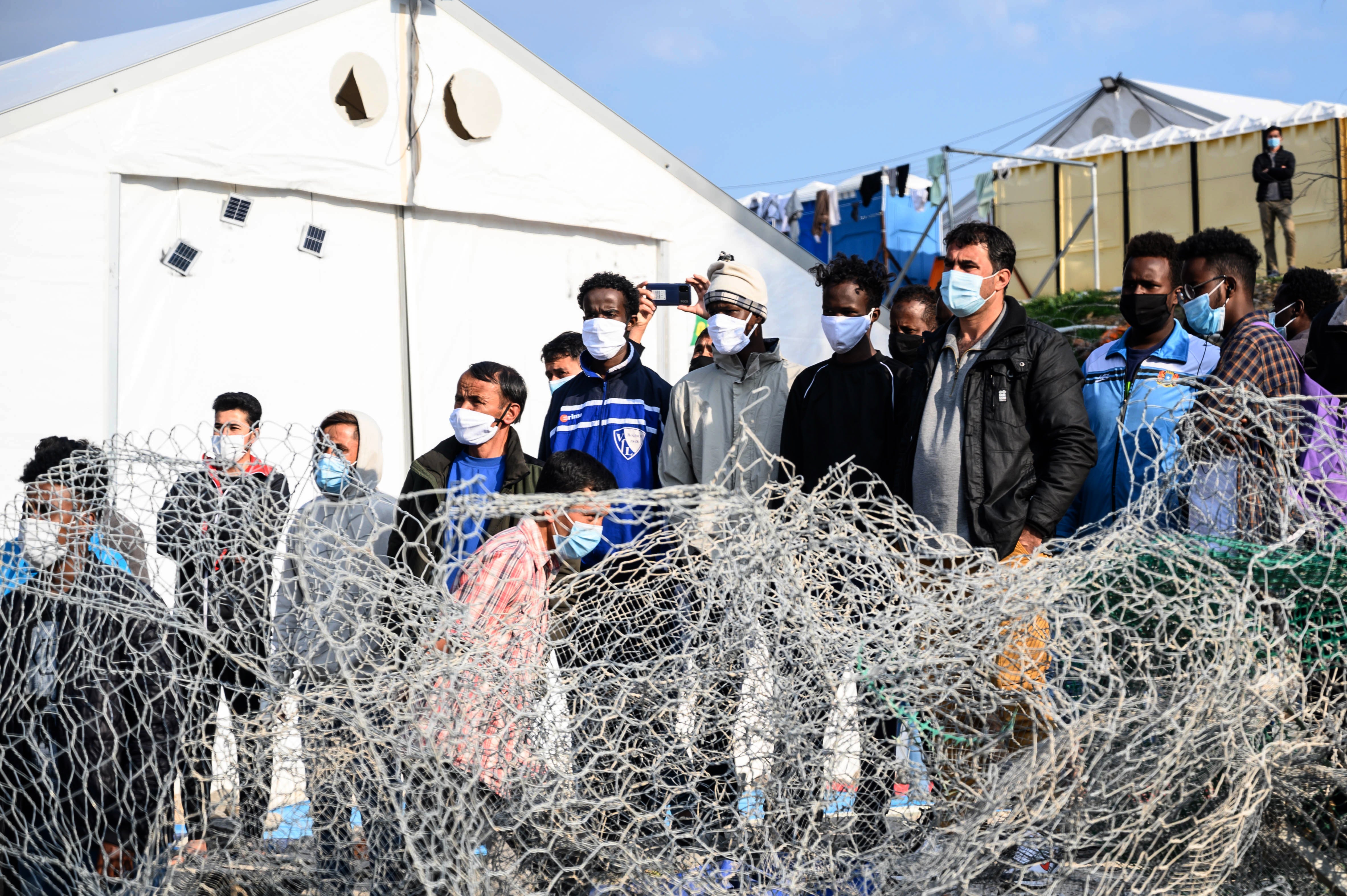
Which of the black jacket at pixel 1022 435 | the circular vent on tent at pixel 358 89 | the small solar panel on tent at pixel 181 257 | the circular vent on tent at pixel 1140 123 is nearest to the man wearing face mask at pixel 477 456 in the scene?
the black jacket at pixel 1022 435

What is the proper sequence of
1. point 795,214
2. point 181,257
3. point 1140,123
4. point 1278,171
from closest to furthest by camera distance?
point 181,257, point 1278,171, point 795,214, point 1140,123

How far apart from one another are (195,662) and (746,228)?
5.16 m

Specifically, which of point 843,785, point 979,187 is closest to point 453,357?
point 843,785

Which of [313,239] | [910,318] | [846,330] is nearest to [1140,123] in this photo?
[910,318]

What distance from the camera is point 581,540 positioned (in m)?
2.95

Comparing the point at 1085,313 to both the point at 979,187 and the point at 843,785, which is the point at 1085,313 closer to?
the point at 979,187

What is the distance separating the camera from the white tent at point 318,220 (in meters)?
4.81

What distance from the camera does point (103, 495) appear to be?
292cm

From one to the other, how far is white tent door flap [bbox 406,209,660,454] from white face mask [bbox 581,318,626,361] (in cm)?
227

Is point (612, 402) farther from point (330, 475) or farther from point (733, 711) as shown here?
point (733, 711)

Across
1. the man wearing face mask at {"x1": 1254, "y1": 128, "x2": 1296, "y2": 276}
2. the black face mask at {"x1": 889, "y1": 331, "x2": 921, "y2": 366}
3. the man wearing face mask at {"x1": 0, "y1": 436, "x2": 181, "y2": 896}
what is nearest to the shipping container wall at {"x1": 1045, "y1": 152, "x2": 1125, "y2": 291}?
the man wearing face mask at {"x1": 1254, "y1": 128, "x2": 1296, "y2": 276}

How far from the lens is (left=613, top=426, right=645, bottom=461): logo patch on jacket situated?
12.6 feet

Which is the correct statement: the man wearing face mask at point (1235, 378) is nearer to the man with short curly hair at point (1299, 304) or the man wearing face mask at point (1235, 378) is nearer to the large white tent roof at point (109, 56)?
the man with short curly hair at point (1299, 304)

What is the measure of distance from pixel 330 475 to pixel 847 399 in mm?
1686
